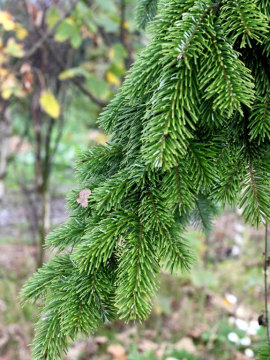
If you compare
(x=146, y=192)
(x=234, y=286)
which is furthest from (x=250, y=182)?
(x=234, y=286)

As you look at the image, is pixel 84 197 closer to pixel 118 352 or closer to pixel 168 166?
pixel 168 166

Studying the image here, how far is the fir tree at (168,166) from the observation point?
1.90ft

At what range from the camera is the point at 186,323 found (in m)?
2.71

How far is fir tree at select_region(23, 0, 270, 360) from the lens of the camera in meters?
0.58

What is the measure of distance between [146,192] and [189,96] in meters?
0.22

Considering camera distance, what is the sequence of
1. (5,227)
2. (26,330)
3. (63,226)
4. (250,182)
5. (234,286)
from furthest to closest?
(5,227), (234,286), (26,330), (63,226), (250,182)

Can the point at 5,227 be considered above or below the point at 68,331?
above

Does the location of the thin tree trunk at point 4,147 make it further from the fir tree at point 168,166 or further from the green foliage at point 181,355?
the fir tree at point 168,166

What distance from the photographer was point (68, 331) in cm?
60

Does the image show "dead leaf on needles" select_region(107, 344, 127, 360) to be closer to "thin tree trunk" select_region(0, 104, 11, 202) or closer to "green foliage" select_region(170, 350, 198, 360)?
"green foliage" select_region(170, 350, 198, 360)

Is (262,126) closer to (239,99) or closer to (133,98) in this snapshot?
(239,99)

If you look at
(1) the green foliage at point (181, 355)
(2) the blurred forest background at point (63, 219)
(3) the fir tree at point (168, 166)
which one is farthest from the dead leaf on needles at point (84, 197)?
(1) the green foliage at point (181, 355)

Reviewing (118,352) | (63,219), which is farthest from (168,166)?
(118,352)

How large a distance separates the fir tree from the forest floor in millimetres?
994
